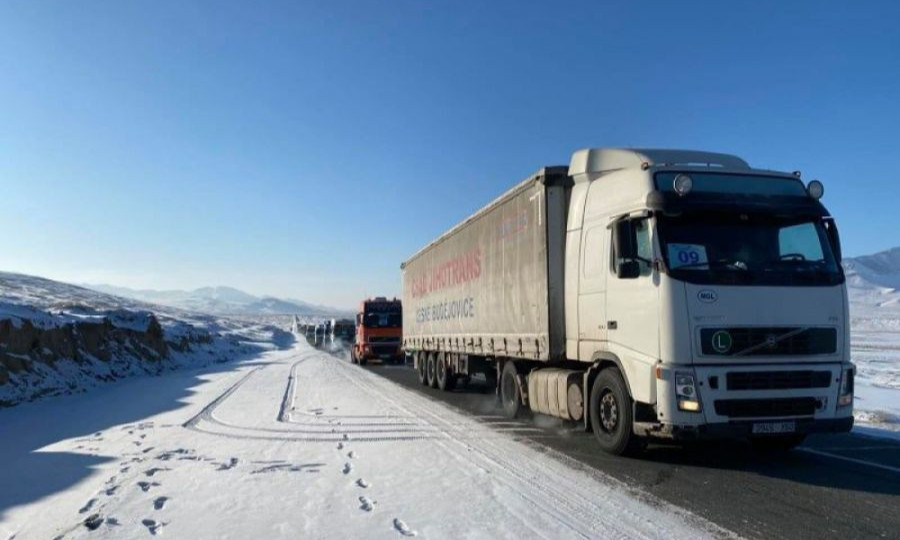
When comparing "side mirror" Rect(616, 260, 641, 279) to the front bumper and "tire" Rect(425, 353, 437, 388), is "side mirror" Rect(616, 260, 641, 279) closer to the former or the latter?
the front bumper

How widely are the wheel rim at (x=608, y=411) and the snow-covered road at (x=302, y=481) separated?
75 centimetres

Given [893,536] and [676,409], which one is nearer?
[893,536]

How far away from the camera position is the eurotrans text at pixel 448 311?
15.3 m

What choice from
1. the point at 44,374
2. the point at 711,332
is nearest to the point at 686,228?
the point at 711,332

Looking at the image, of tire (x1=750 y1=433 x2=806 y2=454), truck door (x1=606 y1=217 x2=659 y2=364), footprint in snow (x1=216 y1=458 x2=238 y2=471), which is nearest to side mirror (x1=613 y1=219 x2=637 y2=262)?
truck door (x1=606 y1=217 x2=659 y2=364)

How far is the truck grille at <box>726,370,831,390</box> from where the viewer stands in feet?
24.7

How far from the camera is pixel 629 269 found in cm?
802

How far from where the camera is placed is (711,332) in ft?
24.7

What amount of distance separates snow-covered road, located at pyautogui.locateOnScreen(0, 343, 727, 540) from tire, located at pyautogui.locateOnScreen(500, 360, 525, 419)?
35cm

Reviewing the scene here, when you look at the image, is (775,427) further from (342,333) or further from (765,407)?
(342,333)

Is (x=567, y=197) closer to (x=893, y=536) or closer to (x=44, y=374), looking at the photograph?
(x=893, y=536)

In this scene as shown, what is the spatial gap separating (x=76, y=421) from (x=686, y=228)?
11.1 meters

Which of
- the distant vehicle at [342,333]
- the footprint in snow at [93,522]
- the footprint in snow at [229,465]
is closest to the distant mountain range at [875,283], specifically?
the distant vehicle at [342,333]

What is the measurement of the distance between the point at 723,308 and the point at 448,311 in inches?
402
